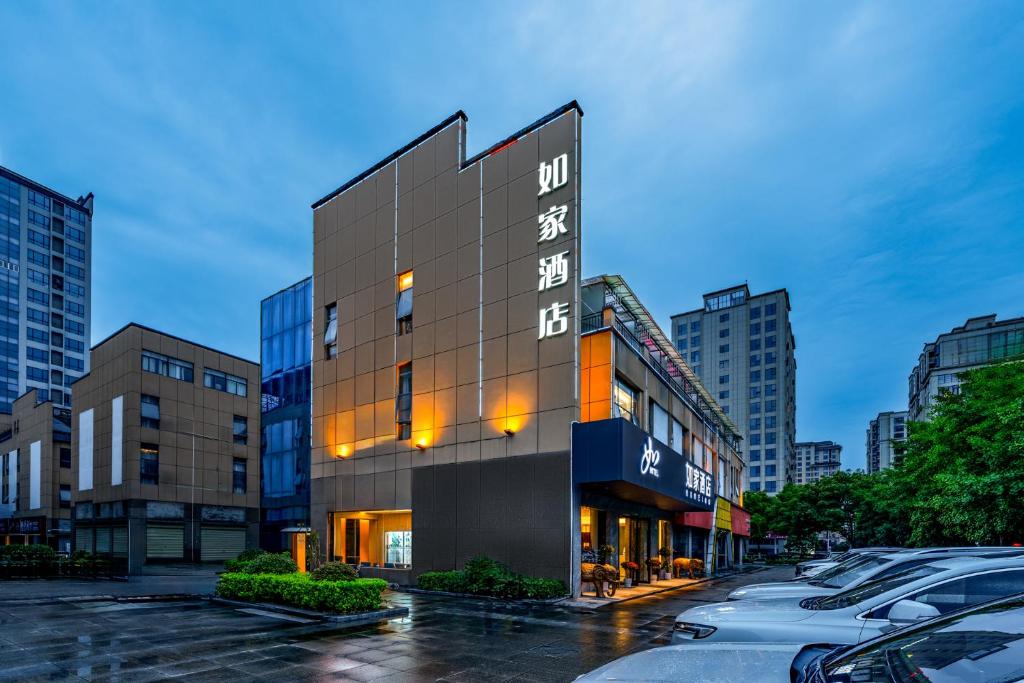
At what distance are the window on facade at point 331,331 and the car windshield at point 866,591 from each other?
77.2 feet

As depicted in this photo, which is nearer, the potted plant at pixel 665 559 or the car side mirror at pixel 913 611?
the car side mirror at pixel 913 611

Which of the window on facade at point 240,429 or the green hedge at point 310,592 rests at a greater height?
the window on facade at point 240,429

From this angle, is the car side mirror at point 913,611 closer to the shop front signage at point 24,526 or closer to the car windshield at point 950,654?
the car windshield at point 950,654

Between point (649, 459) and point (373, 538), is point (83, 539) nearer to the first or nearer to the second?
point (373, 538)

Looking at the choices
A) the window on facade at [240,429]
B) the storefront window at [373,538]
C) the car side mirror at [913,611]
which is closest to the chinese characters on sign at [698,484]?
the storefront window at [373,538]

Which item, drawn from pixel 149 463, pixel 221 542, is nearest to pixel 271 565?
pixel 149 463

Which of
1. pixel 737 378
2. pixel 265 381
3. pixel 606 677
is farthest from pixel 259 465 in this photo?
pixel 737 378

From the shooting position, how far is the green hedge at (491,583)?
1703 cm

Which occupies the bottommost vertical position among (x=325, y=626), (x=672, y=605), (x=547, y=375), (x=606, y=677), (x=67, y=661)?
(x=672, y=605)

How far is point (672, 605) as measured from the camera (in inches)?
672

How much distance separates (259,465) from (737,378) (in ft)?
273

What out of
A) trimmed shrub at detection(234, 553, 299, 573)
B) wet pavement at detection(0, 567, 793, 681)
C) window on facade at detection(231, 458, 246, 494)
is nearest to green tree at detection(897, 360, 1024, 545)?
wet pavement at detection(0, 567, 793, 681)

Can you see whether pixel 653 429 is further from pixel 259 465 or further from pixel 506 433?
pixel 259 465

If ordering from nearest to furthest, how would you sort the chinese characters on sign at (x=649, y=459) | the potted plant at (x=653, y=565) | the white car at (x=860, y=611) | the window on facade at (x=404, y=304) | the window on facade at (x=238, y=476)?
1. the white car at (x=860, y=611)
2. the chinese characters on sign at (x=649, y=459)
3. the potted plant at (x=653, y=565)
4. the window on facade at (x=404, y=304)
5. the window on facade at (x=238, y=476)
